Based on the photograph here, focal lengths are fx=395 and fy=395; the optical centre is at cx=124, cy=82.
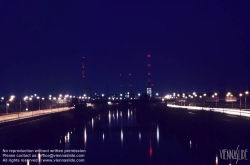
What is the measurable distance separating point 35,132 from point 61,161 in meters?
19.9

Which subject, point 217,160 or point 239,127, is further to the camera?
point 239,127

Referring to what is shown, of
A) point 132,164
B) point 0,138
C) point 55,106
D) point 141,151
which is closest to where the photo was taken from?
point 132,164

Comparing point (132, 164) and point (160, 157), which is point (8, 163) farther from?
point (160, 157)

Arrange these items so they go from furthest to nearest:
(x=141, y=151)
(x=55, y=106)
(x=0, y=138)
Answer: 1. (x=55, y=106)
2. (x=0, y=138)
3. (x=141, y=151)

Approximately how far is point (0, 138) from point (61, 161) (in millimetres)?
10226

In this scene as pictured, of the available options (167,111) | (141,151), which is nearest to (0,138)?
(141,151)

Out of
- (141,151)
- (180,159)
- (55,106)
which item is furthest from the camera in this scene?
(55,106)

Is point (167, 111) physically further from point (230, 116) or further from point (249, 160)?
point (249, 160)

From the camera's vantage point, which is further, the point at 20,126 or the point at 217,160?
the point at 20,126

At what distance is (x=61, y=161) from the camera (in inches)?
918

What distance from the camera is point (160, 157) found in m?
24.9

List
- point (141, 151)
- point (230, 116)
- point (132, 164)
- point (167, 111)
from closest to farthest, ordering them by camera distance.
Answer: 1. point (132, 164)
2. point (141, 151)
3. point (230, 116)
4. point (167, 111)

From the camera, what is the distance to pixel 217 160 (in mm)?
23359

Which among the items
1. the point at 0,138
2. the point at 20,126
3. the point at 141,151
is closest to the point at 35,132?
the point at 20,126
